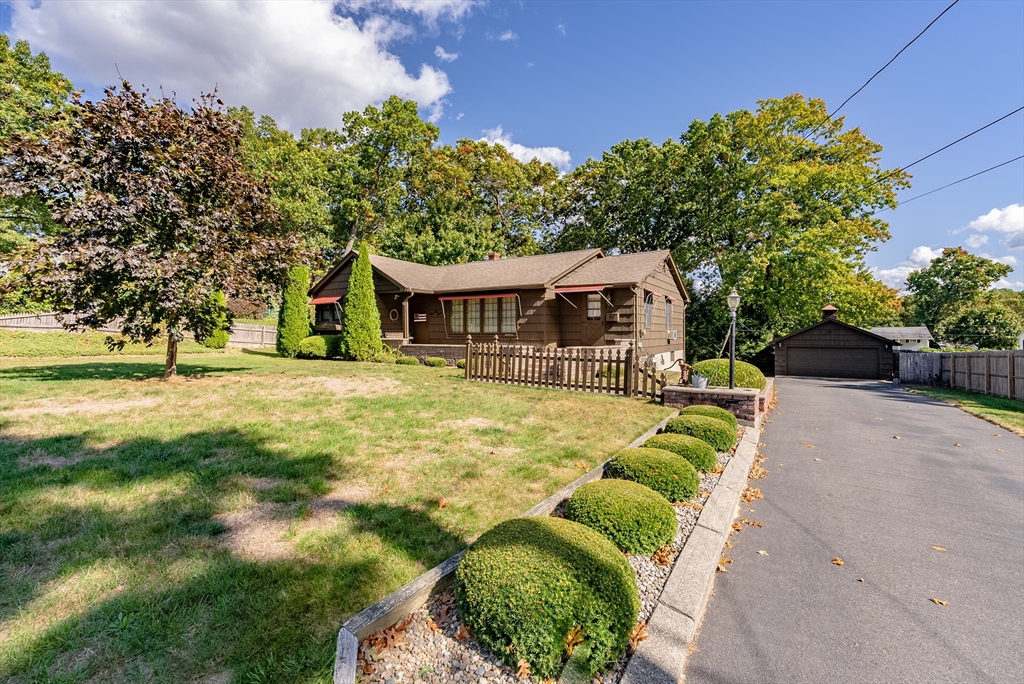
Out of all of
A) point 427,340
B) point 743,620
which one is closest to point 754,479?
point 743,620

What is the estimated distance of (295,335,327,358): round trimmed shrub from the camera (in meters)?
17.4

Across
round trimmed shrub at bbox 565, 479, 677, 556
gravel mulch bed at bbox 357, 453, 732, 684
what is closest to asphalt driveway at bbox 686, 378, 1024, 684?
round trimmed shrub at bbox 565, 479, 677, 556

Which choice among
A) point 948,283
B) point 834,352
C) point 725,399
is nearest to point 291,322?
point 725,399

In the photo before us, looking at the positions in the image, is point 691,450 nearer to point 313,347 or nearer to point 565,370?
point 565,370

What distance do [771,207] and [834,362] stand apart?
28.9 feet

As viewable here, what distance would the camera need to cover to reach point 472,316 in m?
17.8

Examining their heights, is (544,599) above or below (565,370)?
below

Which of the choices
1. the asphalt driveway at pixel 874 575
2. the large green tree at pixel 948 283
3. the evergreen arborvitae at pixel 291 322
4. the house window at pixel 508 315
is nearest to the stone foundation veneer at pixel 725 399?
the asphalt driveway at pixel 874 575

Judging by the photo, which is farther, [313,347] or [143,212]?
[313,347]

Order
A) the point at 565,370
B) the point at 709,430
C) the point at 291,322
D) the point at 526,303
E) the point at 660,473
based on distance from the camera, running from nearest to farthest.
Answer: the point at 660,473
the point at 709,430
the point at 565,370
the point at 526,303
the point at 291,322

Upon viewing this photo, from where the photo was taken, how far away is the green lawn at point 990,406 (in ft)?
28.6

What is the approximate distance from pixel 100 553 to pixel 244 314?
1334 inches

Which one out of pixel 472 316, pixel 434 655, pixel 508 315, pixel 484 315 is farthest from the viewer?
pixel 472 316

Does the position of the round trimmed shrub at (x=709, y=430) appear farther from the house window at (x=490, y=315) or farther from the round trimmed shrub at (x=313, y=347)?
the round trimmed shrub at (x=313, y=347)
